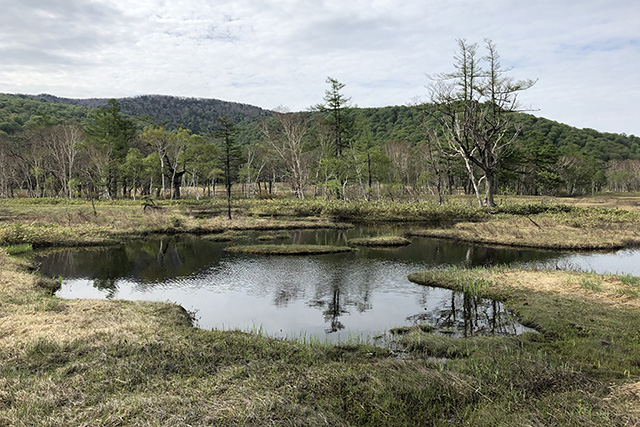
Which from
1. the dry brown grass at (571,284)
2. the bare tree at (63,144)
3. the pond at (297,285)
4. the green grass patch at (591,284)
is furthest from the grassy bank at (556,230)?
the bare tree at (63,144)

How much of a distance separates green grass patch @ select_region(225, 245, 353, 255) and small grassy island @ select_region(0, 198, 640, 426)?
1132 cm

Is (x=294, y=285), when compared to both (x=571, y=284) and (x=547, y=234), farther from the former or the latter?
(x=547, y=234)

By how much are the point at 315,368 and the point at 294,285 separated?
31.0 feet

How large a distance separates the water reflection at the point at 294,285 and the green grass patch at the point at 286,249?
1041 mm

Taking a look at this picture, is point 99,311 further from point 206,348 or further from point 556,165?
point 556,165

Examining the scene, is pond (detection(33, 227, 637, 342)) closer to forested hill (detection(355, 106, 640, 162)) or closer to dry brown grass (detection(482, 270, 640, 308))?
dry brown grass (detection(482, 270, 640, 308))

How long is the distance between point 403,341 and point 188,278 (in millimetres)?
12080

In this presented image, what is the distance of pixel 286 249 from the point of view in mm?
25375

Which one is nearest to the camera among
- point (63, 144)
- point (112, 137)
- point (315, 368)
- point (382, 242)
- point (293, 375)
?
point (293, 375)

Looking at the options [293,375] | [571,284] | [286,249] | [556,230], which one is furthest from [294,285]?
[556,230]

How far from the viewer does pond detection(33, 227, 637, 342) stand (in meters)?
12.8

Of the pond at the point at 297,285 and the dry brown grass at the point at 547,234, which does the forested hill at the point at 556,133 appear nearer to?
the dry brown grass at the point at 547,234

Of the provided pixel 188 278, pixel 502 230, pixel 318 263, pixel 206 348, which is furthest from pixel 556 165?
pixel 206 348

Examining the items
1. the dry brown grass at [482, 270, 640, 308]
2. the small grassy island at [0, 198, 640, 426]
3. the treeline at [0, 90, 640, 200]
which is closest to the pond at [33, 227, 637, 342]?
the small grassy island at [0, 198, 640, 426]
